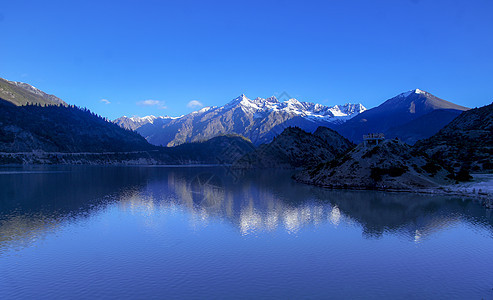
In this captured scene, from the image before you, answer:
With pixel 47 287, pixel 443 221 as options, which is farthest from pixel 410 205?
pixel 47 287

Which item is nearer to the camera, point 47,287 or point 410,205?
point 47,287

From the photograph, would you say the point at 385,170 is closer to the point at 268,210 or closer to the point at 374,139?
the point at 374,139

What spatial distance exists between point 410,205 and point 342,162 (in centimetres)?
5006

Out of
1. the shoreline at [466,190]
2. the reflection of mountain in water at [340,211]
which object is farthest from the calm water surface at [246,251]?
the shoreline at [466,190]

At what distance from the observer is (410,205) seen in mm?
79812

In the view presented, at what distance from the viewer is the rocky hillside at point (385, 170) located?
108938 millimetres

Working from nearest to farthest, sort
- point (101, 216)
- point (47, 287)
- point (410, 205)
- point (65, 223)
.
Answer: point (47, 287)
point (65, 223)
point (101, 216)
point (410, 205)

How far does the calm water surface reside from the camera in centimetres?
3062

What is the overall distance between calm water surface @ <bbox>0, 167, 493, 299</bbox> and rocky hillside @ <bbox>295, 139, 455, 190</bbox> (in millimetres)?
29747

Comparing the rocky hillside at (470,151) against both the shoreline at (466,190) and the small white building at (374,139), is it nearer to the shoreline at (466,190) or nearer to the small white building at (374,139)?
the shoreline at (466,190)

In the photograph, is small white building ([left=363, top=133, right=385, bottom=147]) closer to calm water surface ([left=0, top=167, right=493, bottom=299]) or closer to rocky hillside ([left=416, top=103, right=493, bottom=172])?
rocky hillside ([left=416, top=103, right=493, bottom=172])

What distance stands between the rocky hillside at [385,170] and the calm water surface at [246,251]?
29747mm

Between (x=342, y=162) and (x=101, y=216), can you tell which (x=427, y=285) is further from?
(x=342, y=162)

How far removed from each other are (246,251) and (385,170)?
8524cm
